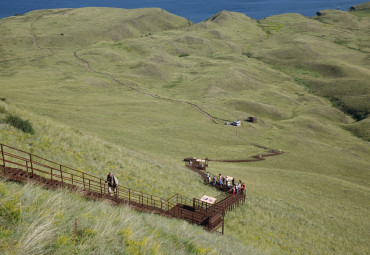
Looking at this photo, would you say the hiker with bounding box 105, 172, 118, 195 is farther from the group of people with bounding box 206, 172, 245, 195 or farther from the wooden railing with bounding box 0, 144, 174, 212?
the group of people with bounding box 206, 172, 245, 195

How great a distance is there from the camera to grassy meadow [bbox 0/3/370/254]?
8.49 m

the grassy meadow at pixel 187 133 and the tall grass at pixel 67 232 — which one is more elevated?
the tall grass at pixel 67 232

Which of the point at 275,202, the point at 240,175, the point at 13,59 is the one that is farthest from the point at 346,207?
the point at 13,59

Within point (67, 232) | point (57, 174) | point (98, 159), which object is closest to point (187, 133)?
point (98, 159)

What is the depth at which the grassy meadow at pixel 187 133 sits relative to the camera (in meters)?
8.49

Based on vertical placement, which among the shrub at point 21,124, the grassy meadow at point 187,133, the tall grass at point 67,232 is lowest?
the grassy meadow at point 187,133

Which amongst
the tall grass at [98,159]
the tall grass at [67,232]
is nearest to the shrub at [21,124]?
the tall grass at [98,159]

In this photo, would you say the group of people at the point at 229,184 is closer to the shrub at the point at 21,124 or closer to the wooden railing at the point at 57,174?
the wooden railing at the point at 57,174

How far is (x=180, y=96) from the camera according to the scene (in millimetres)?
91188

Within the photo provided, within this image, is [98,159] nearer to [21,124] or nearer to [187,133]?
[21,124]

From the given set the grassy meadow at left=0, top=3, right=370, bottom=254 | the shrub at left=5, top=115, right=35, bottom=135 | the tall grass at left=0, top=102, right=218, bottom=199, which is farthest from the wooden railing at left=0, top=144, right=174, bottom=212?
the shrub at left=5, top=115, right=35, bottom=135

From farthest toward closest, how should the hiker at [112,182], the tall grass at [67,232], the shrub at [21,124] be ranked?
the shrub at [21,124]
the hiker at [112,182]
the tall grass at [67,232]

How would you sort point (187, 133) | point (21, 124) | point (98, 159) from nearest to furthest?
point (21, 124) → point (98, 159) → point (187, 133)

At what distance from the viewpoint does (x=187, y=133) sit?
52938 millimetres
